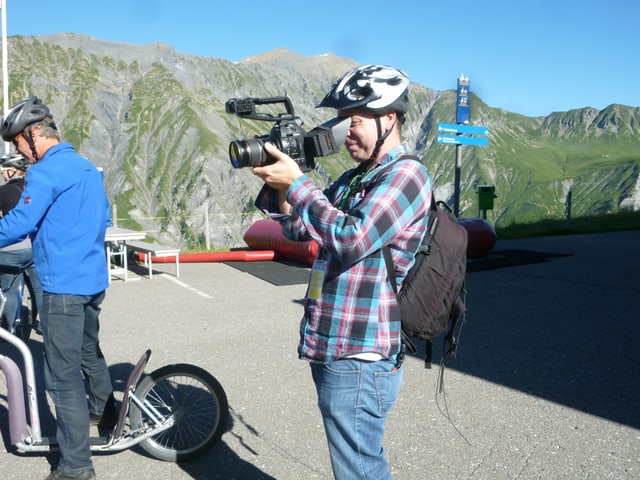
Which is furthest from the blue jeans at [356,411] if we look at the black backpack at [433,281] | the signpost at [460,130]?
the signpost at [460,130]

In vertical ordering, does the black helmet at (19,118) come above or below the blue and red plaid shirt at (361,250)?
above

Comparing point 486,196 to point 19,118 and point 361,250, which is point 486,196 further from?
point 361,250

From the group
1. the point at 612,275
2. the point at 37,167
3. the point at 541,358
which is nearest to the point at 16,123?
the point at 37,167

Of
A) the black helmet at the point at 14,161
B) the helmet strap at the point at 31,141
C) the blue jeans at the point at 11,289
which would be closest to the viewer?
the helmet strap at the point at 31,141

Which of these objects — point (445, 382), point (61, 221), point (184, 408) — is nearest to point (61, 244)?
point (61, 221)

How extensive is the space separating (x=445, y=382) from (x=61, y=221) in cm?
347

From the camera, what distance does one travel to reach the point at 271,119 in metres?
2.11

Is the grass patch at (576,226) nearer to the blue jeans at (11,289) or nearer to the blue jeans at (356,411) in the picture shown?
the blue jeans at (11,289)

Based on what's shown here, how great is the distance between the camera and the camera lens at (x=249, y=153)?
1.95 meters

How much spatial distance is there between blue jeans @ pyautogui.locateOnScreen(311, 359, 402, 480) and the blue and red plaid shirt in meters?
0.06

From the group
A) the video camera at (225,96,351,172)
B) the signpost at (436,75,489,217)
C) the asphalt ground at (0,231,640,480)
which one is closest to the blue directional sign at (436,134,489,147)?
the signpost at (436,75,489,217)

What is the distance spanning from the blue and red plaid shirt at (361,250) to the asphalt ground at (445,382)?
1822 millimetres

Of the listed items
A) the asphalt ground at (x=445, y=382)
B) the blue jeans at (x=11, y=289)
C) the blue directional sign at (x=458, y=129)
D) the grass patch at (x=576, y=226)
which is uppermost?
the blue directional sign at (x=458, y=129)

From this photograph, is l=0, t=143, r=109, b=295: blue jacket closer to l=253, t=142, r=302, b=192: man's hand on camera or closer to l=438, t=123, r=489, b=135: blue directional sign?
l=253, t=142, r=302, b=192: man's hand on camera
